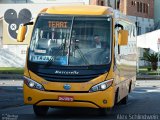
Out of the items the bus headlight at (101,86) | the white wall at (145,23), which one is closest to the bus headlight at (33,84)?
the bus headlight at (101,86)

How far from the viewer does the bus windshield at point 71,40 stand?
14383 millimetres

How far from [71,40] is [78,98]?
1.65m

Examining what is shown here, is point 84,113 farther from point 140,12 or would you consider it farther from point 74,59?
point 140,12

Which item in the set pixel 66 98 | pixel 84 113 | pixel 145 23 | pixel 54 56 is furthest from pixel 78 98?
pixel 145 23

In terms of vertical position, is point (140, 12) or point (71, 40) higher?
point (140, 12)

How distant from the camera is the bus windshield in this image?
14.4 meters

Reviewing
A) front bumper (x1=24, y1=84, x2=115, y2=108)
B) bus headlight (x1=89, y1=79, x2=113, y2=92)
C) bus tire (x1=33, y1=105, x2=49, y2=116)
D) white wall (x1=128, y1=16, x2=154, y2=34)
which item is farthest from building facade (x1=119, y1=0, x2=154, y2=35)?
front bumper (x1=24, y1=84, x2=115, y2=108)

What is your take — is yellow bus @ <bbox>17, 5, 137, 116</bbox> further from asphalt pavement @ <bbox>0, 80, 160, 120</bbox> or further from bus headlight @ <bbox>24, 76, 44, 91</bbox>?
asphalt pavement @ <bbox>0, 80, 160, 120</bbox>

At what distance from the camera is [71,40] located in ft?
47.9

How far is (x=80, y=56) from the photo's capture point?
1439 cm

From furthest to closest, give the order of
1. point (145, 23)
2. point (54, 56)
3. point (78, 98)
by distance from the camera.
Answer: point (145, 23) → point (54, 56) → point (78, 98)

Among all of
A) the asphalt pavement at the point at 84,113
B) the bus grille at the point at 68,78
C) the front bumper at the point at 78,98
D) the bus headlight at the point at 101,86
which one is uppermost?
the bus grille at the point at 68,78

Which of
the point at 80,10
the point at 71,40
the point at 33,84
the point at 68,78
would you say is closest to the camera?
the point at 68,78

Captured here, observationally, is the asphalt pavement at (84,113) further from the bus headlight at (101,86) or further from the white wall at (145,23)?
the white wall at (145,23)
